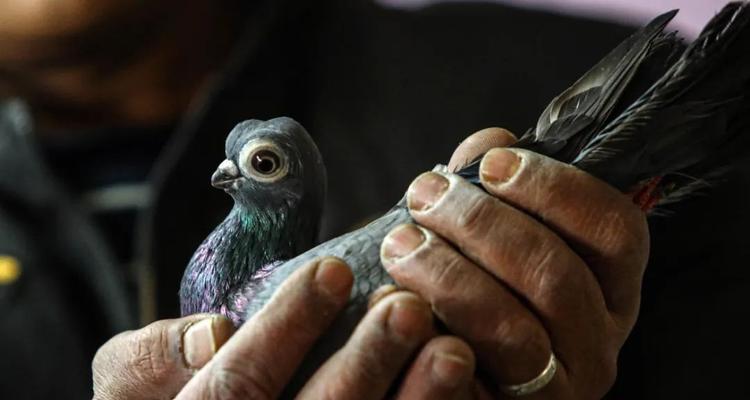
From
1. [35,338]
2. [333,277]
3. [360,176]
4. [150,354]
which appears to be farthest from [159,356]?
[35,338]

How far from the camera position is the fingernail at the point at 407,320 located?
1.20 feet

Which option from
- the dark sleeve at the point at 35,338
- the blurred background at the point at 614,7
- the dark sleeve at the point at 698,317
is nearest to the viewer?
the blurred background at the point at 614,7

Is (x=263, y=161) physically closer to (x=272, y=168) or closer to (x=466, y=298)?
(x=272, y=168)

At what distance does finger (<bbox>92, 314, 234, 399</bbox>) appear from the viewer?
1.35 ft

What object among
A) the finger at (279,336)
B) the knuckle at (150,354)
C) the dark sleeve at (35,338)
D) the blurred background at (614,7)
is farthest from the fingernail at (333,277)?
the dark sleeve at (35,338)

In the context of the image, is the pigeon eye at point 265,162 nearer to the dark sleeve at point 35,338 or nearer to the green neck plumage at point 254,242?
the green neck plumage at point 254,242

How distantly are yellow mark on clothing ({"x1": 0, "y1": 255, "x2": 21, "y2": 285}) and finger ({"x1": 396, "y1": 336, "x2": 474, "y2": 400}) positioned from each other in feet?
2.42

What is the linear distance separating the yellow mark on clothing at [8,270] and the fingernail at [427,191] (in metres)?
0.73

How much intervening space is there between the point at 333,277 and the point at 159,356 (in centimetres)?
12

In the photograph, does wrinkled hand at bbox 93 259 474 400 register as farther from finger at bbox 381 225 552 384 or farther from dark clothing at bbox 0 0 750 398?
dark clothing at bbox 0 0 750 398

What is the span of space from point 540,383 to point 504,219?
0.08 metres

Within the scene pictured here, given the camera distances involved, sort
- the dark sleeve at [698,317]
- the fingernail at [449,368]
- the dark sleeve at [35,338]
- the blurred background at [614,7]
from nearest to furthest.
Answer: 1. the fingernail at [449,368]
2. the blurred background at [614,7]
3. the dark sleeve at [698,317]
4. the dark sleeve at [35,338]

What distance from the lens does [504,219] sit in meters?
0.40

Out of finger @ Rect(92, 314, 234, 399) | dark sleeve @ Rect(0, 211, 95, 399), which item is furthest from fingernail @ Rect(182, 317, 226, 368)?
dark sleeve @ Rect(0, 211, 95, 399)
